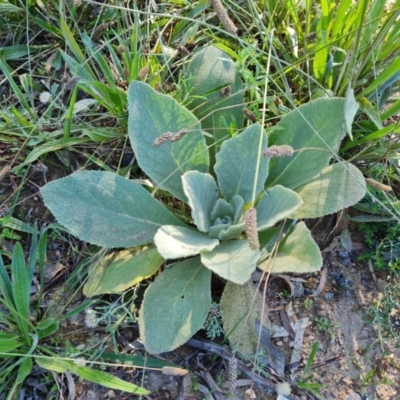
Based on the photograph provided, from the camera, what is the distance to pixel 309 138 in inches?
54.2

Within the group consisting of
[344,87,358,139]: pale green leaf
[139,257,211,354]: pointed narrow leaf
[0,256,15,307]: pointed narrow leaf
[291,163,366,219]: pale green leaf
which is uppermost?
[344,87,358,139]: pale green leaf

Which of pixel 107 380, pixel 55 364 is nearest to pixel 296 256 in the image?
pixel 107 380

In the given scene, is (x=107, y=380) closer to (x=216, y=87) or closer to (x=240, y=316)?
(x=240, y=316)

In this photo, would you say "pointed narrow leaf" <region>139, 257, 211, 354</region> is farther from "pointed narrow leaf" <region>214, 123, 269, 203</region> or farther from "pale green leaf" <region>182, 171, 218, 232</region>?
"pointed narrow leaf" <region>214, 123, 269, 203</region>

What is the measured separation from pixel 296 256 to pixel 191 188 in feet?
1.13

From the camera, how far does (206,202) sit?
143 cm

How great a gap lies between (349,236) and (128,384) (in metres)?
0.86

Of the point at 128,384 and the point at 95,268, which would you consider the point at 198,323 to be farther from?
the point at 95,268

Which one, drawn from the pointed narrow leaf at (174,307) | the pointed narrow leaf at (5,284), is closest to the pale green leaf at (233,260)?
the pointed narrow leaf at (174,307)

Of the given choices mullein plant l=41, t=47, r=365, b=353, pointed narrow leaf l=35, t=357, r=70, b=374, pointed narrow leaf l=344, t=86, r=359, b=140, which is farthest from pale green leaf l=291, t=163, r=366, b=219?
pointed narrow leaf l=35, t=357, r=70, b=374

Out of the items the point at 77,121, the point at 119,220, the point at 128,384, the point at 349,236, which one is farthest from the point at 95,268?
the point at 349,236

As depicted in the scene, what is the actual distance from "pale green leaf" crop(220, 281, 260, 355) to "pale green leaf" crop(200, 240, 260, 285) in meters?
0.13

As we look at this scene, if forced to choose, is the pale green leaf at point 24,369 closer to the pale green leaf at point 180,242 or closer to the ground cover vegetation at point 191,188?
the ground cover vegetation at point 191,188

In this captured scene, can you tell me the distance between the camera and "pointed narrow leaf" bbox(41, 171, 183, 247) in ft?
4.42
